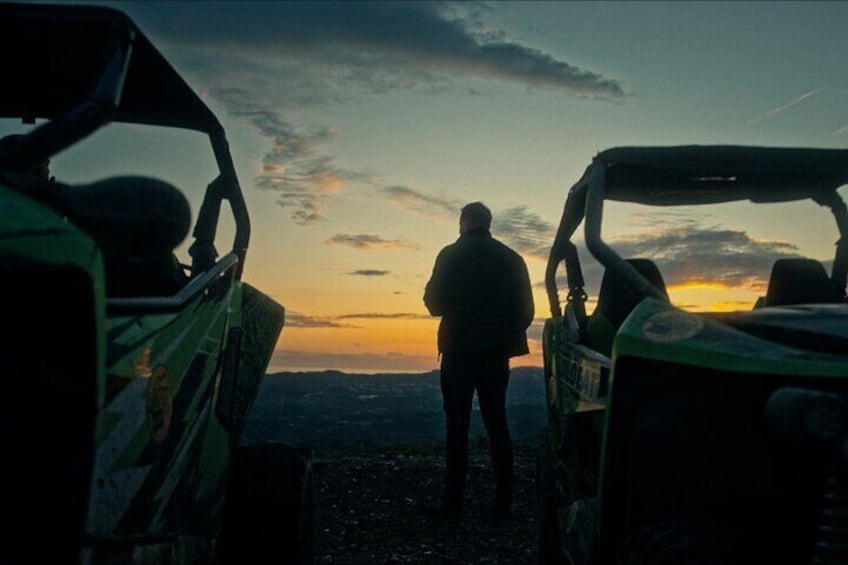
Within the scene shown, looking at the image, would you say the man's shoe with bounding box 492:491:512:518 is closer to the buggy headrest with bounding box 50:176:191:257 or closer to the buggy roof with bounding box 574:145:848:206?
the buggy roof with bounding box 574:145:848:206

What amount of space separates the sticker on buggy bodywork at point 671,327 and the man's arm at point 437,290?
4763 millimetres

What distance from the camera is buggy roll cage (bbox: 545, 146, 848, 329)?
416 cm

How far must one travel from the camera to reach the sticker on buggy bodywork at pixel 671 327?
2982mm

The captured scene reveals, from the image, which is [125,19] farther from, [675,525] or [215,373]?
[675,525]

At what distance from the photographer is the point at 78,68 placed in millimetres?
3609

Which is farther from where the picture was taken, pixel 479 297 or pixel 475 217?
pixel 475 217

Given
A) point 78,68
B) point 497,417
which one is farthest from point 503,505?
point 78,68

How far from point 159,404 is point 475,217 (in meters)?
5.48

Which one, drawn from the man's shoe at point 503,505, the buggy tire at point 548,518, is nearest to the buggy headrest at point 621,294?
the buggy tire at point 548,518

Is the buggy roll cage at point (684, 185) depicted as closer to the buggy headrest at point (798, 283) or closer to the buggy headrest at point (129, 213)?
the buggy headrest at point (798, 283)

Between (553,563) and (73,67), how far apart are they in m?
3.34

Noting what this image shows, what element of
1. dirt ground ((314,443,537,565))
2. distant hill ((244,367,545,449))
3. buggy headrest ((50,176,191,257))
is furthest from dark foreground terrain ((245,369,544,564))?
distant hill ((244,367,545,449))

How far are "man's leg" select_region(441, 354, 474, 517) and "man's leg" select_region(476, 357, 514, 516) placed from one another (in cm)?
13

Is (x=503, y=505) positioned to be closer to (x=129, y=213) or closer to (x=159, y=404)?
(x=159, y=404)
